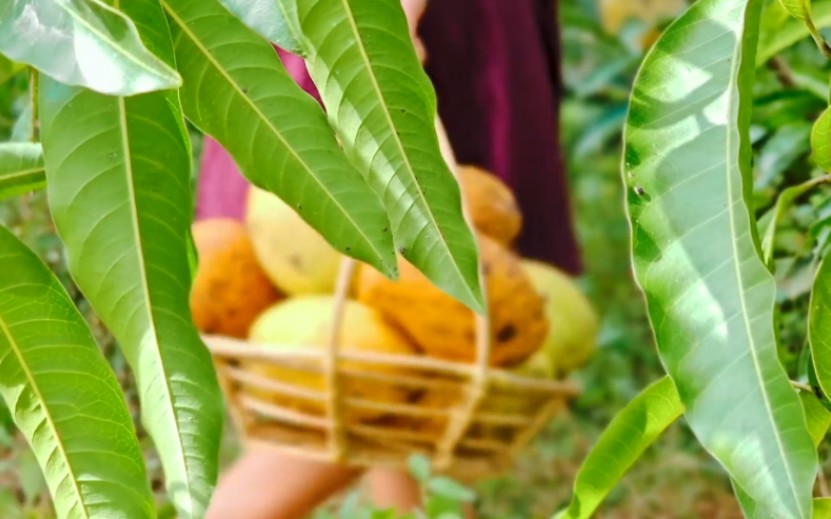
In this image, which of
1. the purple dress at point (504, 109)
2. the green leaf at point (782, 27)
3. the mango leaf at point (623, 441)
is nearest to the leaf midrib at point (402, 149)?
the mango leaf at point (623, 441)

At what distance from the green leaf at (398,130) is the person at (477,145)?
21.7 inches

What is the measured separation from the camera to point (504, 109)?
127 centimetres

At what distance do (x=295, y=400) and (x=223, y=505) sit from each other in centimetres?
16

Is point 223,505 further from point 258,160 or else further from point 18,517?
point 258,160

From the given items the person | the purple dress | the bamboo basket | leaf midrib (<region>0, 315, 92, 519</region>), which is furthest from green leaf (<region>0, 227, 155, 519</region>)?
the purple dress

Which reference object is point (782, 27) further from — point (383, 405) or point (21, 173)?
point (21, 173)

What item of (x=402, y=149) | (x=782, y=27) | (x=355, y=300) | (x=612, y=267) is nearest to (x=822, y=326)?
(x=402, y=149)

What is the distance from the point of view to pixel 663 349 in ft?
1.20

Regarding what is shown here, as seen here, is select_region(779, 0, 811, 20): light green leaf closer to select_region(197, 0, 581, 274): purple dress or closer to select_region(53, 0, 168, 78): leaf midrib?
select_region(53, 0, 168, 78): leaf midrib

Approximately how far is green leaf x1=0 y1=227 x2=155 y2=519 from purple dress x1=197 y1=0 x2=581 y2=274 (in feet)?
2.21

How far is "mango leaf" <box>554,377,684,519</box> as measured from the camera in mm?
454

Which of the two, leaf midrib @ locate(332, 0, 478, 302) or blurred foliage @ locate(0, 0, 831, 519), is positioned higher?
leaf midrib @ locate(332, 0, 478, 302)

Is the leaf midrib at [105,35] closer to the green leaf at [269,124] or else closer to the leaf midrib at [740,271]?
the green leaf at [269,124]

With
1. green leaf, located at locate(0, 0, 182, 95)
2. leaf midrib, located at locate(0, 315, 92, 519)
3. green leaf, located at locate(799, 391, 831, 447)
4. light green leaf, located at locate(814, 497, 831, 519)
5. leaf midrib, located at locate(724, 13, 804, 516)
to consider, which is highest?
green leaf, located at locate(0, 0, 182, 95)
